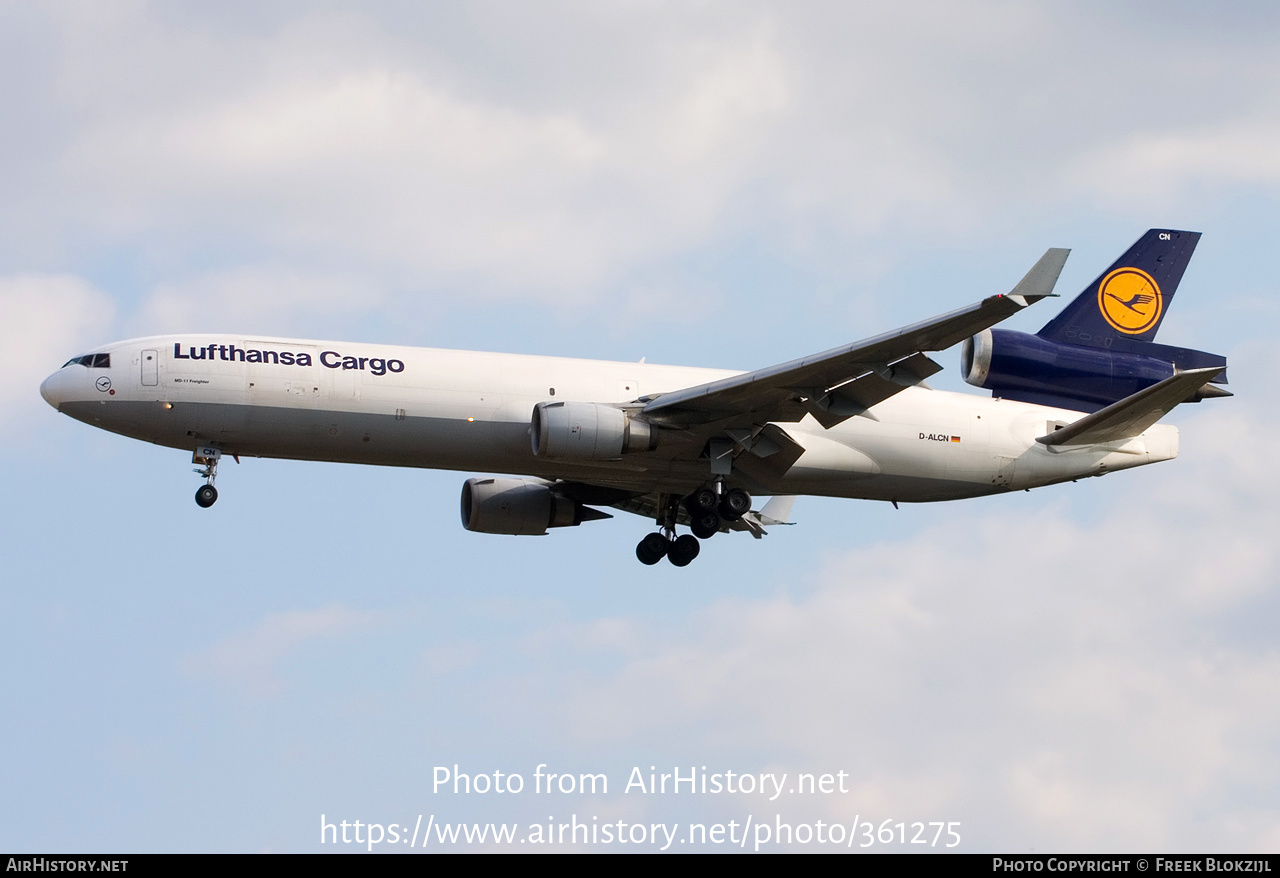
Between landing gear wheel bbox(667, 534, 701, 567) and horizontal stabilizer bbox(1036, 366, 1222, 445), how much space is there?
9.28 metres

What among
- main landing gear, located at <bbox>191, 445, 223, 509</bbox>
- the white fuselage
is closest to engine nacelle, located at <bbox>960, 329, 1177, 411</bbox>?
the white fuselage

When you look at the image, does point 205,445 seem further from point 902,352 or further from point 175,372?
point 902,352

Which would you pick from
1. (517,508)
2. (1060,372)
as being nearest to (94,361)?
(517,508)

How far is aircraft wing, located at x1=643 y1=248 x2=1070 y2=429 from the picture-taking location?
32.5 m

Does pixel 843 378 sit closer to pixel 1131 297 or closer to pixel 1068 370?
pixel 1068 370

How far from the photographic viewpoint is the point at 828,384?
37.5 m

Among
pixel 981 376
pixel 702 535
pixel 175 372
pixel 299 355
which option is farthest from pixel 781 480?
pixel 175 372

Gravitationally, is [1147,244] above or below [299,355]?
above

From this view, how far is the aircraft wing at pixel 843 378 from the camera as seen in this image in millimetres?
32469

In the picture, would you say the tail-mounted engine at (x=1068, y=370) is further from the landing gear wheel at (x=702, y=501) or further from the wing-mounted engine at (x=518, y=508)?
the wing-mounted engine at (x=518, y=508)

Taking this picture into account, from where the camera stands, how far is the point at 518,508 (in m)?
45.1

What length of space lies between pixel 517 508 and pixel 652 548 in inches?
163

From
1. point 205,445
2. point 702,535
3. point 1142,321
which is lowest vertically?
point 702,535

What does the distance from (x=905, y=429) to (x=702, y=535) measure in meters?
5.81
